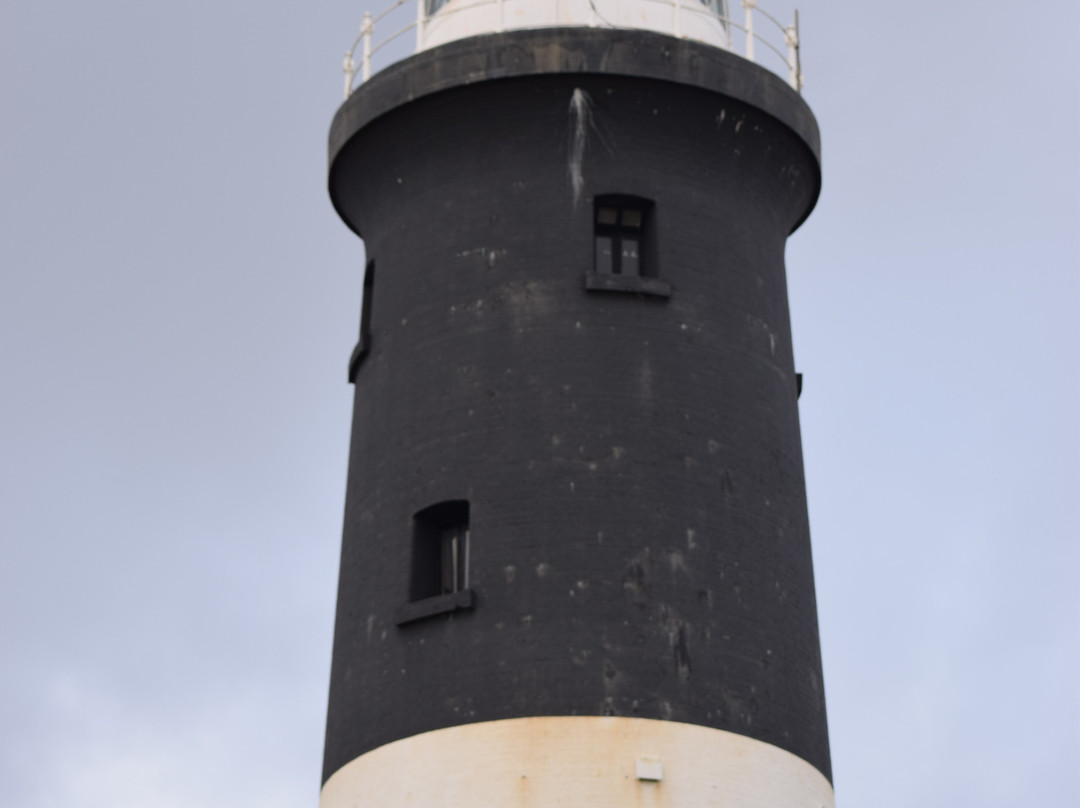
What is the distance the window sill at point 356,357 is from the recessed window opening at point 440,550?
2728 millimetres

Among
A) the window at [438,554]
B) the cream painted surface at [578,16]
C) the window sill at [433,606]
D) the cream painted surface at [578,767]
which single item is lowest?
the cream painted surface at [578,767]

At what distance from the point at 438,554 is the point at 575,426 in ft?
6.61

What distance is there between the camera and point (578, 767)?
1783 cm

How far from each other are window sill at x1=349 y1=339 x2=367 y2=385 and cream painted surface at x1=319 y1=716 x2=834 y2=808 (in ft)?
16.7

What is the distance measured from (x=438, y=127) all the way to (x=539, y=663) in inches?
259

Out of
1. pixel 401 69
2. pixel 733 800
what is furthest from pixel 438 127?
pixel 733 800

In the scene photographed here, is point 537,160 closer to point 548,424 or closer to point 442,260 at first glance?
point 442,260

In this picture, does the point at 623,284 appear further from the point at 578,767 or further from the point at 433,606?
the point at 578,767

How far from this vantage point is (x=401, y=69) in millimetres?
21719

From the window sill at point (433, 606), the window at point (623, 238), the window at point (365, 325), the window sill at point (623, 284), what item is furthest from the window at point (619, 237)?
the window sill at point (433, 606)

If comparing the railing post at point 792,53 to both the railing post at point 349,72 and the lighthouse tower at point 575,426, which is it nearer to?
the lighthouse tower at point 575,426

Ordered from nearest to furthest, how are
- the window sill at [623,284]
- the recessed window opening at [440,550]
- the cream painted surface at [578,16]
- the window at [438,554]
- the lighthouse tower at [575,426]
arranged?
the lighthouse tower at [575,426] → the window at [438,554] → the recessed window opening at [440,550] → the window sill at [623,284] → the cream painted surface at [578,16]

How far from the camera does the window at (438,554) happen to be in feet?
64.3

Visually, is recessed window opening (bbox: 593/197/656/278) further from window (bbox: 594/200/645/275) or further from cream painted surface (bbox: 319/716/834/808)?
cream painted surface (bbox: 319/716/834/808)
